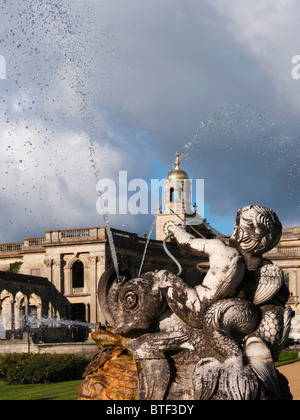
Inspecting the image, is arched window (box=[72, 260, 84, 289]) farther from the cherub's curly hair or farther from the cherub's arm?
the cherub's curly hair

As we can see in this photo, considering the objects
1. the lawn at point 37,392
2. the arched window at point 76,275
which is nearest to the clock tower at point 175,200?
the arched window at point 76,275

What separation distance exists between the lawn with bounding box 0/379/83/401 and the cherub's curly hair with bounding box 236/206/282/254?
428 inches

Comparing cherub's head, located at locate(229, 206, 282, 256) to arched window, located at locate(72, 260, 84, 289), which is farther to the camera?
arched window, located at locate(72, 260, 84, 289)

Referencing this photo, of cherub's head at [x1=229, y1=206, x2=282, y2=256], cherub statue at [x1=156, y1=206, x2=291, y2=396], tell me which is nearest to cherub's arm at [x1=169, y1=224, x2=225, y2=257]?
cherub statue at [x1=156, y1=206, x2=291, y2=396]

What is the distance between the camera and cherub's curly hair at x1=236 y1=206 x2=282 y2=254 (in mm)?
6320

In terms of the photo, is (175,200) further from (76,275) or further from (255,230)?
(255,230)

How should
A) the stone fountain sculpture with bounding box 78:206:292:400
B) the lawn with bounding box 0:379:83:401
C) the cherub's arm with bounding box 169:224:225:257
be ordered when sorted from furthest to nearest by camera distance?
the lawn with bounding box 0:379:83:401 < the cherub's arm with bounding box 169:224:225:257 < the stone fountain sculpture with bounding box 78:206:292:400

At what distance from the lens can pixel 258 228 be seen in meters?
6.32

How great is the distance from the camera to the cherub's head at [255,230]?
20.7ft

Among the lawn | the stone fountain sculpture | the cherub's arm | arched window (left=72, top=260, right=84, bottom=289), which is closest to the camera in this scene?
the stone fountain sculpture

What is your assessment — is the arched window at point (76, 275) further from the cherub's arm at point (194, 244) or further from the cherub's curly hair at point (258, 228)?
the cherub's curly hair at point (258, 228)

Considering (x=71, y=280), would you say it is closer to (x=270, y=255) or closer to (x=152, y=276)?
(x=270, y=255)

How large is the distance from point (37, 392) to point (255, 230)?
1425cm

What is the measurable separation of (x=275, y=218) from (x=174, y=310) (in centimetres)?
129
